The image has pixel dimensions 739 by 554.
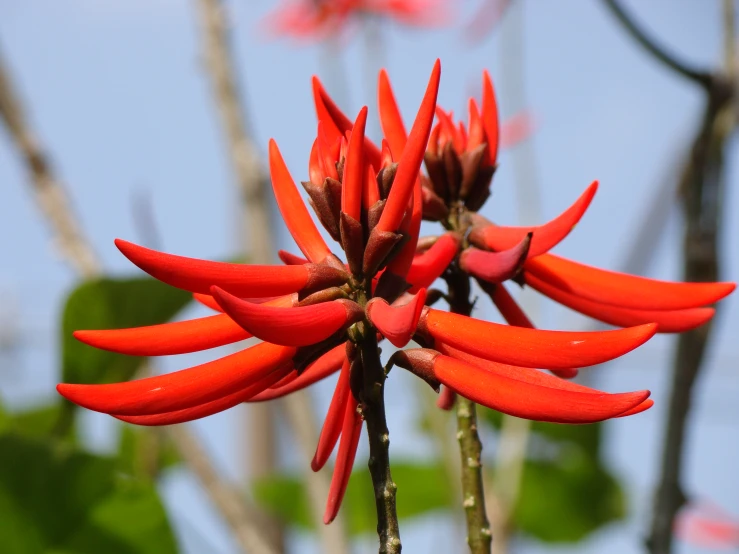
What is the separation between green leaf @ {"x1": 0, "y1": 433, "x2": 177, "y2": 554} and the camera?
90cm

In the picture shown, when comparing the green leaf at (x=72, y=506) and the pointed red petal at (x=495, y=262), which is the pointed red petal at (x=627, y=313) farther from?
the green leaf at (x=72, y=506)

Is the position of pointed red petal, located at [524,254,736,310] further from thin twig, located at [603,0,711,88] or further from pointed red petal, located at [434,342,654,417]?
thin twig, located at [603,0,711,88]

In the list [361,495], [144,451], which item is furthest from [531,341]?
[361,495]

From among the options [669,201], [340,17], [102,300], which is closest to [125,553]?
[102,300]

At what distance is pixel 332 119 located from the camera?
1.75 feet

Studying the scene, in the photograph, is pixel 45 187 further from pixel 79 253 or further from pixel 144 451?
pixel 144 451

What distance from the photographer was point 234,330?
0.45m

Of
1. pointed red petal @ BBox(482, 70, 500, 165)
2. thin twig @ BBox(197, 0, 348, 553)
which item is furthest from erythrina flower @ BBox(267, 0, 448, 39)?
pointed red petal @ BBox(482, 70, 500, 165)

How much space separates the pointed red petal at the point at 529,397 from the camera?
0.39 m

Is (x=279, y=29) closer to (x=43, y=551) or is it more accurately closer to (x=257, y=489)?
(x=257, y=489)

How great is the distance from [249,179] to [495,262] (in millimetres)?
736

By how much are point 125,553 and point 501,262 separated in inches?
24.1

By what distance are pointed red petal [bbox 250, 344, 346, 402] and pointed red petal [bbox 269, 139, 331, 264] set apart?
57 millimetres

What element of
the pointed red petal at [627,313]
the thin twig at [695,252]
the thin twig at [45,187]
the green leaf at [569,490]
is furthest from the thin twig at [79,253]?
the green leaf at [569,490]
